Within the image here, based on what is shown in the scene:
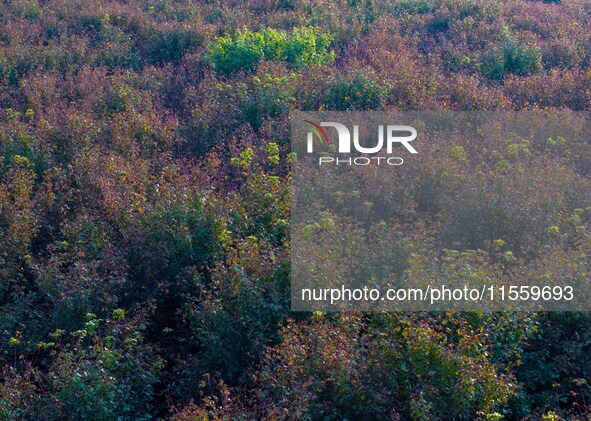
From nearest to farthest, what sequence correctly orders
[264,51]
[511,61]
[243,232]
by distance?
[243,232], [264,51], [511,61]

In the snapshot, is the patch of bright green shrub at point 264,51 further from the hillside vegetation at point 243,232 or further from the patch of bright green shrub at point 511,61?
the patch of bright green shrub at point 511,61

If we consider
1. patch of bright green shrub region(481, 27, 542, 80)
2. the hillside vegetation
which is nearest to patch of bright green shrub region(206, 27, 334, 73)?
the hillside vegetation

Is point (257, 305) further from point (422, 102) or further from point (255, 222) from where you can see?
→ point (422, 102)

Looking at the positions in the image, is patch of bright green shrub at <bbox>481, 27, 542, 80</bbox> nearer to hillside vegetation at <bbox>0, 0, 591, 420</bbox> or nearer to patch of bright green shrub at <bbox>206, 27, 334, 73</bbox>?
hillside vegetation at <bbox>0, 0, 591, 420</bbox>

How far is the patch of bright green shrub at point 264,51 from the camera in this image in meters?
11.9

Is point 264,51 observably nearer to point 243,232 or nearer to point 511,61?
point 511,61

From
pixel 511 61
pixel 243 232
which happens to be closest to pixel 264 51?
pixel 511 61

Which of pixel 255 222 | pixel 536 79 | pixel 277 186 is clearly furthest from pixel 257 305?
pixel 536 79

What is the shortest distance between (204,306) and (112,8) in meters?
11.6

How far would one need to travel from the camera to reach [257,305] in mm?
5707

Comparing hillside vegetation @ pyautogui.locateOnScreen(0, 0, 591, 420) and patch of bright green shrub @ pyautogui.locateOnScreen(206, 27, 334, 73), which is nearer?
hillside vegetation @ pyautogui.locateOnScreen(0, 0, 591, 420)

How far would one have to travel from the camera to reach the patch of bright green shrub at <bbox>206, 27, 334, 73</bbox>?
11945mm

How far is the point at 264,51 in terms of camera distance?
12109 mm

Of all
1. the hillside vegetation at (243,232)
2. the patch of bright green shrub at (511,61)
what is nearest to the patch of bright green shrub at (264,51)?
the hillside vegetation at (243,232)
